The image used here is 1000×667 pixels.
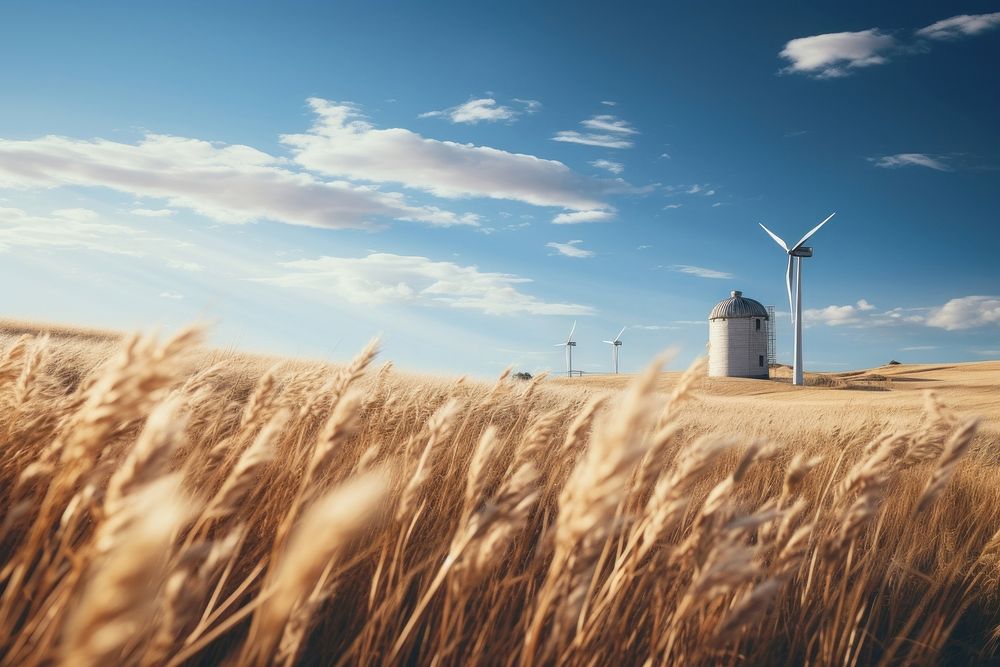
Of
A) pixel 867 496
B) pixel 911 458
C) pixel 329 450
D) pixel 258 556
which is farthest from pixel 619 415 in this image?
pixel 911 458

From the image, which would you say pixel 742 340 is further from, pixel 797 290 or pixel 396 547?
pixel 396 547

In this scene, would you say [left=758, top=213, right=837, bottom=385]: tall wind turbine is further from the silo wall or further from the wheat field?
the wheat field

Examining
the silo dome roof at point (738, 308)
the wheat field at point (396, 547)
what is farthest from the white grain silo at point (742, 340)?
the wheat field at point (396, 547)

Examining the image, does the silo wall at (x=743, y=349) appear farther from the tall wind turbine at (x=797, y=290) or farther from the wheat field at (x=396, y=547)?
the wheat field at (x=396, y=547)

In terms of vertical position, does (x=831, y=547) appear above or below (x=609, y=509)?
below

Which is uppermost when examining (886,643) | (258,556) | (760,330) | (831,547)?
(760,330)

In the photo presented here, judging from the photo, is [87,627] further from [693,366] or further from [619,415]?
[693,366]

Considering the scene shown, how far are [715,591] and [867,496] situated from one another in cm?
97

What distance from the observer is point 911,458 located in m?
4.01

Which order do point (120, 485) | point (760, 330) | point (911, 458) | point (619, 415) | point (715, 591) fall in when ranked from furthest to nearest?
1. point (760, 330)
2. point (911, 458)
3. point (715, 591)
4. point (619, 415)
5. point (120, 485)

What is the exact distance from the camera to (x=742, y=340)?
6091cm

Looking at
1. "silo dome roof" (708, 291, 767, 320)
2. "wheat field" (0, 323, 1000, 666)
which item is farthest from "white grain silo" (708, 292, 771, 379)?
"wheat field" (0, 323, 1000, 666)

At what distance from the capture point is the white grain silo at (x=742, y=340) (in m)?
60.7

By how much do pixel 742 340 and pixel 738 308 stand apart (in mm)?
3205
